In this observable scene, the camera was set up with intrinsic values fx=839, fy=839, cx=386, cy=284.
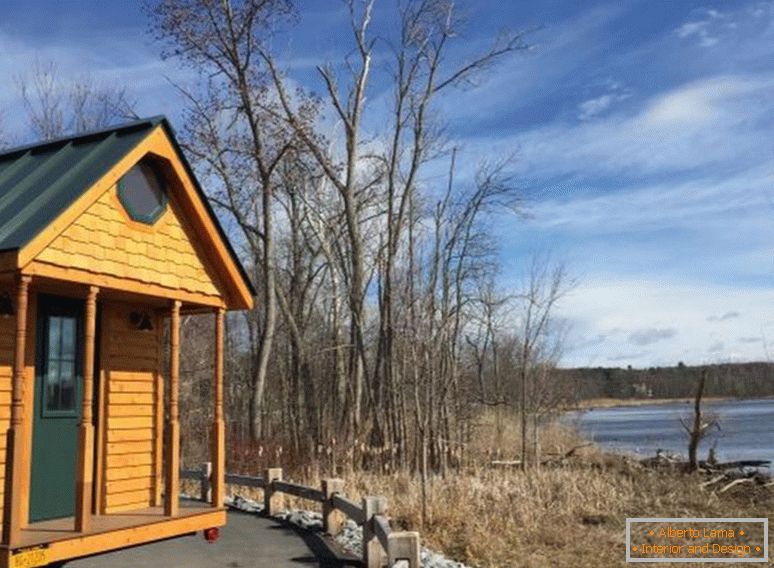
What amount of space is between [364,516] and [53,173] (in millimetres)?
5260

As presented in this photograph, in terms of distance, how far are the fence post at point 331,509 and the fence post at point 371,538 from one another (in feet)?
7.08

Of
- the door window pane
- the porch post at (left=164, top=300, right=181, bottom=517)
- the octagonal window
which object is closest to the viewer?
the door window pane

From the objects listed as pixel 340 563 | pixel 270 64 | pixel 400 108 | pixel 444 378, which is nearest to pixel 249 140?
pixel 270 64

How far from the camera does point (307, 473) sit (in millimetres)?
18250

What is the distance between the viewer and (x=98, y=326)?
388 inches

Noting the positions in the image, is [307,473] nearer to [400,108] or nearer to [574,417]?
[400,108]

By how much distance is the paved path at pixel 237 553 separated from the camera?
1031 centimetres

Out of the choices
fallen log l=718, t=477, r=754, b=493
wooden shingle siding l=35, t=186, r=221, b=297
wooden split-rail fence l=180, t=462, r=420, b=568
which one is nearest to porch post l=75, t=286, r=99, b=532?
→ wooden shingle siding l=35, t=186, r=221, b=297

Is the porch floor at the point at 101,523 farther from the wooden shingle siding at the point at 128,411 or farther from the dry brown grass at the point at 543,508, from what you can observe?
the dry brown grass at the point at 543,508

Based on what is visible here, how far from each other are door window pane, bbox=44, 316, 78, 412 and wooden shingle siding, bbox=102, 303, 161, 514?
1.66ft

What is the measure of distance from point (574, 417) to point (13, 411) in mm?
24245

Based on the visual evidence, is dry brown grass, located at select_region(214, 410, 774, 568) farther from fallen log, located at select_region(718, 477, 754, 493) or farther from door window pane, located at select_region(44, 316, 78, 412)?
door window pane, located at select_region(44, 316, 78, 412)

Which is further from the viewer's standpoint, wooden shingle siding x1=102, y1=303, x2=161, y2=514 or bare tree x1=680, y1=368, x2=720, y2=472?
bare tree x1=680, y1=368, x2=720, y2=472

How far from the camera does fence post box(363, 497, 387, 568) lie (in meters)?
9.77
